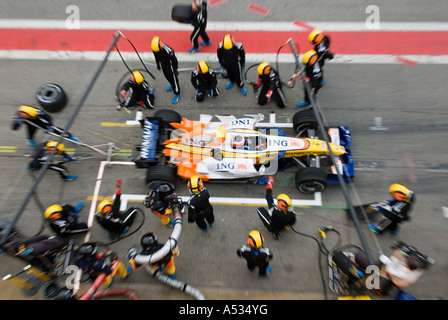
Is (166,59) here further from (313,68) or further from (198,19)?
(313,68)

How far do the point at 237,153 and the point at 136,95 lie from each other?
3.57m

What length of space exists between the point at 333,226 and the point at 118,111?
22.0 ft

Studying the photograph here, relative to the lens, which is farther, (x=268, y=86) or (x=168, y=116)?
(x=268, y=86)

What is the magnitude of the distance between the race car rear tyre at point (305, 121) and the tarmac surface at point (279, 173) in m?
0.74

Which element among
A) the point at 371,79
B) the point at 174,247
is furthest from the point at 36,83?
the point at 371,79

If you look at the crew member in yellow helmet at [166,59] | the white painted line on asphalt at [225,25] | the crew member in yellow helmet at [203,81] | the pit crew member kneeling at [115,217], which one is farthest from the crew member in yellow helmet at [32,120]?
the white painted line on asphalt at [225,25]

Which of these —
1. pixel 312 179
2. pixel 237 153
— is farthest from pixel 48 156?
pixel 312 179

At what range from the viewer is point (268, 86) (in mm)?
7527

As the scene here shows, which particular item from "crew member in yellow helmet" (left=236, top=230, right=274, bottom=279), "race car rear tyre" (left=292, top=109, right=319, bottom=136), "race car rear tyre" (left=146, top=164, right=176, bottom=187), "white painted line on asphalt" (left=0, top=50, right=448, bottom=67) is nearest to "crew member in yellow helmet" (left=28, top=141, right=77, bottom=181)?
"race car rear tyre" (left=146, top=164, right=176, bottom=187)

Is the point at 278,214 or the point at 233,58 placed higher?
the point at 233,58

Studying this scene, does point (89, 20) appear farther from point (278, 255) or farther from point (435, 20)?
point (435, 20)

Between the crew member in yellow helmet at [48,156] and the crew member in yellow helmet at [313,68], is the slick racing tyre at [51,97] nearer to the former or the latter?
the crew member in yellow helmet at [48,156]

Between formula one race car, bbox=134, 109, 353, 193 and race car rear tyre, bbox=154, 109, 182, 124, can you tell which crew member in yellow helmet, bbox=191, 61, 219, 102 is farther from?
formula one race car, bbox=134, 109, 353, 193

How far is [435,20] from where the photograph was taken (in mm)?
9164
